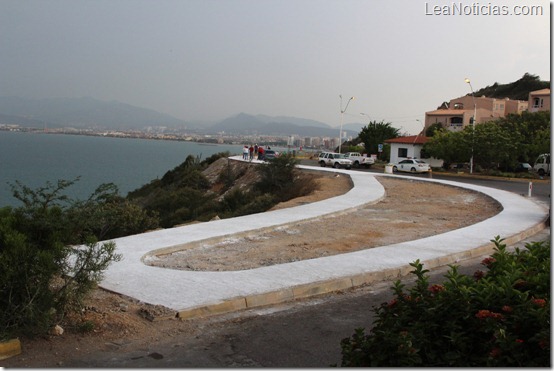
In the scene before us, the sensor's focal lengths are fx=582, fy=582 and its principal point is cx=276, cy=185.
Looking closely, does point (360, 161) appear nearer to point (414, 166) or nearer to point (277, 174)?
point (414, 166)

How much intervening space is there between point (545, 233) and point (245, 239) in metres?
8.04

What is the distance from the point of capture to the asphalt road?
5.64 metres

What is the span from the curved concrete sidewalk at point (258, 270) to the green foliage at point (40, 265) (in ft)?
4.38

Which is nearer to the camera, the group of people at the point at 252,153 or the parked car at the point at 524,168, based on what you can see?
the parked car at the point at 524,168

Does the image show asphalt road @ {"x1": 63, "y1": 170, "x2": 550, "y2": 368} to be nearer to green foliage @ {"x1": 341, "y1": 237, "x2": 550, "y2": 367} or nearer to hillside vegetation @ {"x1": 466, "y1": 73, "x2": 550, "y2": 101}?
green foliage @ {"x1": 341, "y1": 237, "x2": 550, "y2": 367}

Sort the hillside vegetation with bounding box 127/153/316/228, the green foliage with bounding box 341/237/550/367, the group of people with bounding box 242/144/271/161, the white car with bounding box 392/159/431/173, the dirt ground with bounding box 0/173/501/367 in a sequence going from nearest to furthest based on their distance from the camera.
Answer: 1. the green foliage with bounding box 341/237/550/367
2. the dirt ground with bounding box 0/173/501/367
3. the hillside vegetation with bounding box 127/153/316/228
4. the white car with bounding box 392/159/431/173
5. the group of people with bounding box 242/144/271/161

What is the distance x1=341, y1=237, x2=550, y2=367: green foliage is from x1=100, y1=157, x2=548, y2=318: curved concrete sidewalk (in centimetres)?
344

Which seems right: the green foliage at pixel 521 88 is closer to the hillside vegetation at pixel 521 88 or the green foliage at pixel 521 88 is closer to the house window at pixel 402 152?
the hillside vegetation at pixel 521 88

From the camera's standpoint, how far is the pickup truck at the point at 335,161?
163ft

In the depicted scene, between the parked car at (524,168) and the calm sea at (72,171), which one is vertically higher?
the parked car at (524,168)

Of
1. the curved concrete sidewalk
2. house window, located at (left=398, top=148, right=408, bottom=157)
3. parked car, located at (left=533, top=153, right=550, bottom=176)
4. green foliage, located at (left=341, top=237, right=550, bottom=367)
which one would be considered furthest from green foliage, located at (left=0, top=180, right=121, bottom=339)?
house window, located at (left=398, top=148, right=408, bottom=157)

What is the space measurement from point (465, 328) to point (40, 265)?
13.3 ft

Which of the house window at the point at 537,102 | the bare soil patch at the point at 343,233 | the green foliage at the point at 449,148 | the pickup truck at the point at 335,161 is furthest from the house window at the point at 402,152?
the bare soil patch at the point at 343,233

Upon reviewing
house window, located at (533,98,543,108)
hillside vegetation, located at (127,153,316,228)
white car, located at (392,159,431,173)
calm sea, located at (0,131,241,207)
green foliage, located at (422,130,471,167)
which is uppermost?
house window, located at (533,98,543,108)
